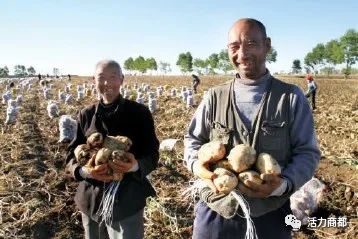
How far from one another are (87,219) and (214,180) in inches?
44.5

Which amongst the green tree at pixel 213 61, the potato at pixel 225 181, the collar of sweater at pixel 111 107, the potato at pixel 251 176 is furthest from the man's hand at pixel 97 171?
the green tree at pixel 213 61

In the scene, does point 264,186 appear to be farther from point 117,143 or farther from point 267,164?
point 117,143

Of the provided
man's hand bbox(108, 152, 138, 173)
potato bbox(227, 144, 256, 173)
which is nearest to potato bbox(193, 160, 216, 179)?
potato bbox(227, 144, 256, 173)

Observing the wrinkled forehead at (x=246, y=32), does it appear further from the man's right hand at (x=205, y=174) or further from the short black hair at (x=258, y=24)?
the man's right hand at (x=205, y=174)

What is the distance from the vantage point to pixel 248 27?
7.14 ft

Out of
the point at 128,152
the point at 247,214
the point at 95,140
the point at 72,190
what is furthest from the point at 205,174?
the point at 72,190

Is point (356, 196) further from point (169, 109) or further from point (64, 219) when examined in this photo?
point (169, 109)

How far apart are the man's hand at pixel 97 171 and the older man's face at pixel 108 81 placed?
15.9 inches

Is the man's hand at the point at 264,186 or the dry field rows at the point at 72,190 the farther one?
the dry field rows at the point at 72,190

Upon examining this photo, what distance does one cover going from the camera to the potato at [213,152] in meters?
2.16

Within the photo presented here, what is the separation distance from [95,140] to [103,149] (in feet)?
0.26

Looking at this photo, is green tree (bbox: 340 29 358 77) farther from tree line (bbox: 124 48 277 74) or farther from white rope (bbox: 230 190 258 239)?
white rope (bbox: 230 190 258 239)

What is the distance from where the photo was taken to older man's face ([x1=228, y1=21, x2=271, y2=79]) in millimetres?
2172

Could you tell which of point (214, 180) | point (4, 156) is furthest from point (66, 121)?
point (214, 180)
